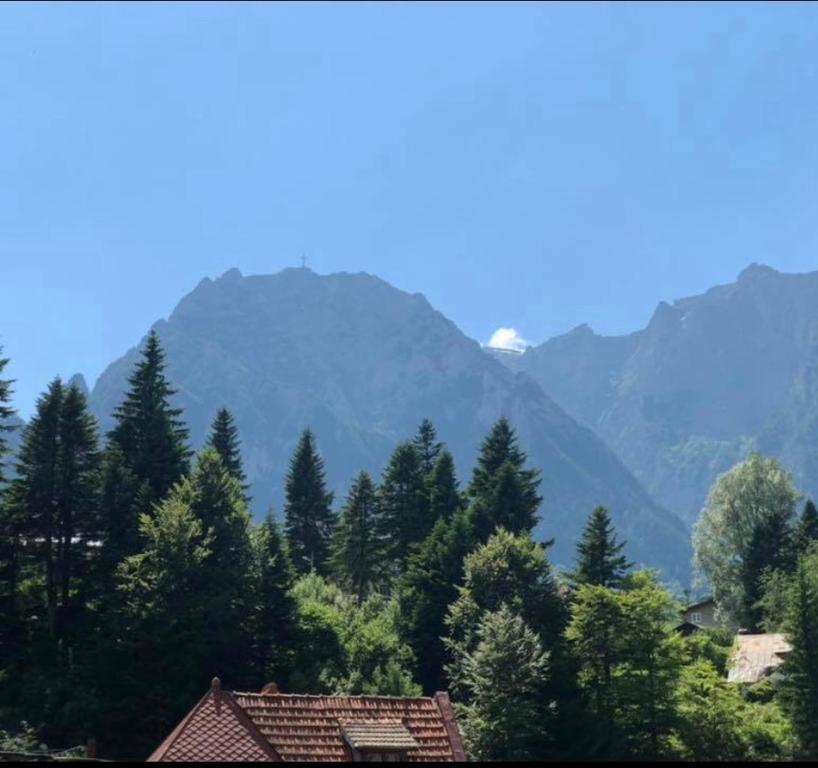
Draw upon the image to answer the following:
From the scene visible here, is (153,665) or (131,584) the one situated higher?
(131,584)

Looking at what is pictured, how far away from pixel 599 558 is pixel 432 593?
10.3 m

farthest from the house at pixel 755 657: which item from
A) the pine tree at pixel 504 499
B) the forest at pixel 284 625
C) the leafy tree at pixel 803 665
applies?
the pine tree at pixel 504 499

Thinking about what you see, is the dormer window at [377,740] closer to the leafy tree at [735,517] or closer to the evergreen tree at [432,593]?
the evergreen tree at [432,593]

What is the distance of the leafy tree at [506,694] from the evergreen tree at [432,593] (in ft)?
20.6

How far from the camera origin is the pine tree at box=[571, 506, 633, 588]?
6294cm

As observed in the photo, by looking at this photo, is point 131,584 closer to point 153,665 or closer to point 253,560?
point 153,665

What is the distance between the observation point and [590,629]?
55094 millimetres

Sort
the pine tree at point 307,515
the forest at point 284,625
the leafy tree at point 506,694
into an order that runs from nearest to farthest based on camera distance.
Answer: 1. the leafy tree at point 506,694
2. the forest at point 284,625
3. the pine tree at point 307,515

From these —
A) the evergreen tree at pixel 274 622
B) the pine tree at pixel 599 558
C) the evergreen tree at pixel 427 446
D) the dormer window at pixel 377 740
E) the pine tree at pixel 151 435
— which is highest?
the evergreen tree at pixel 427 446

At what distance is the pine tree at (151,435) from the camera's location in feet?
200

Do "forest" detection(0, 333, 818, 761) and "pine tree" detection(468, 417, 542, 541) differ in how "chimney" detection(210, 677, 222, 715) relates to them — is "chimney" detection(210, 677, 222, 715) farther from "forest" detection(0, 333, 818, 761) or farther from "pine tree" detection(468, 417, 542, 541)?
"pine tree" detection(468, 417, 542, 541)

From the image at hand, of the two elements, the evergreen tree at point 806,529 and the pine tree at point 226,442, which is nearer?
the pine tree at point 226,442

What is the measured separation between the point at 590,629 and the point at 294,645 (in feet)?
50.0

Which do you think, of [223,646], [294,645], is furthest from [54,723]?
[294,645]
